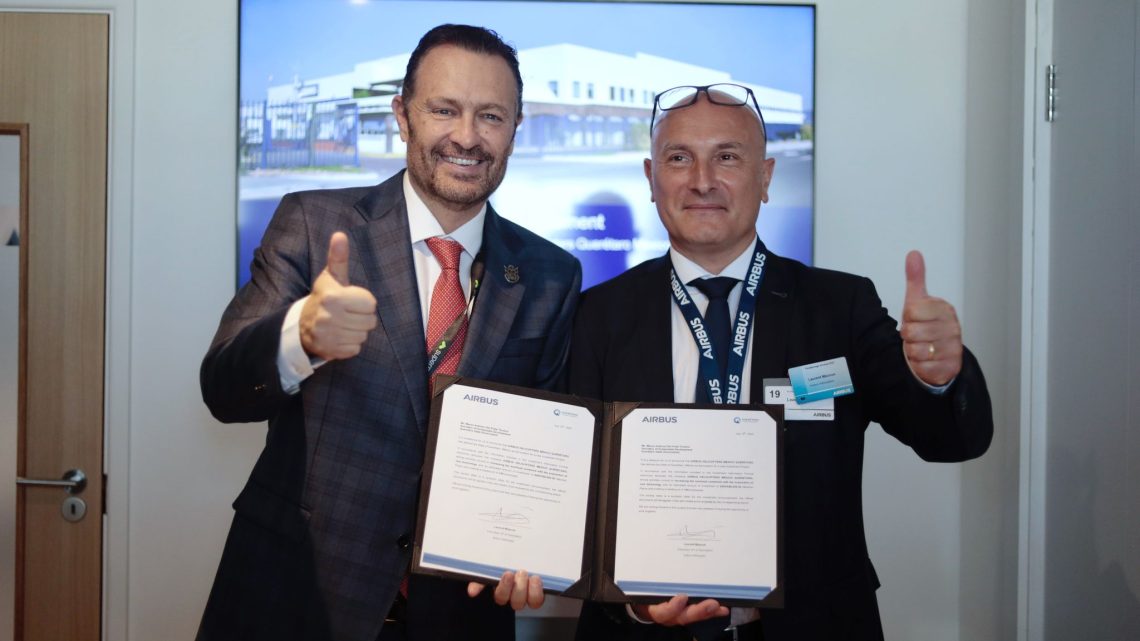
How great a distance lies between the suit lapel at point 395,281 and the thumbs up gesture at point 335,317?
0.83 ft

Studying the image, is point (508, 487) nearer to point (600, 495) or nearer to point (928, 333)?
point (600, 495)

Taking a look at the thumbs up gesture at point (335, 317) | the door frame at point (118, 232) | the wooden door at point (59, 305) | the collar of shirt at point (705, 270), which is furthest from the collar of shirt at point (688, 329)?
the wooden door at point (59, 305)

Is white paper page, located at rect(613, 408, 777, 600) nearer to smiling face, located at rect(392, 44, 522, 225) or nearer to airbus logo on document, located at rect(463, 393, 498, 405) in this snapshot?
airbus logo on document, located at rect(463, 393, 498, 405)

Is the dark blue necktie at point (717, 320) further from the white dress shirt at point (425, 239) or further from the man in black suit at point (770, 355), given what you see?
the white dress shirt at point (425, 239)

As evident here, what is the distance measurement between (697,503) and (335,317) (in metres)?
0.81

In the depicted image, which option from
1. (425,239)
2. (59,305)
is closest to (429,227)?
(425,239)

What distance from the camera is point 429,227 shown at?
2135mm

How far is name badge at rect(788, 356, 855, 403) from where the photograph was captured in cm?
199

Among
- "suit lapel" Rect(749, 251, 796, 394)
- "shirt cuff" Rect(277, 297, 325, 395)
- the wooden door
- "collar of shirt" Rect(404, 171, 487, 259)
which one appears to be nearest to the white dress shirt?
"collar of shirt" Rect(404, 171, 487, 259)

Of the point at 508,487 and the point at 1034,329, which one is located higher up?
the point at 1034,329

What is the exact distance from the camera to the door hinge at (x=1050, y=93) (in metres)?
2.70

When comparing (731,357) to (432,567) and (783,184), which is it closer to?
(432,567)

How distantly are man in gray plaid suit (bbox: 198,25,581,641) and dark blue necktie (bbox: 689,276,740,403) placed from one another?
36cm

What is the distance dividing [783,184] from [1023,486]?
1.24m
